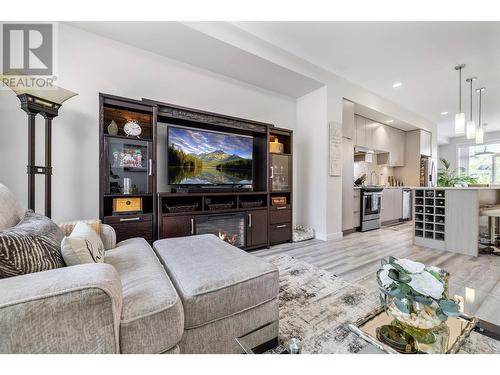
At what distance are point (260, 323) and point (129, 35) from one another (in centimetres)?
298

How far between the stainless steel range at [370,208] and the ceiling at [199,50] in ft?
7.61

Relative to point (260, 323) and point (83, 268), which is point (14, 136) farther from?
point (260, 323)

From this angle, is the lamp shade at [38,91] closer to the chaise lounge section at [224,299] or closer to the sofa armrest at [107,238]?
the sofa armrest at [107,238]

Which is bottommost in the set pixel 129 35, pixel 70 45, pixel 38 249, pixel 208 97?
pixel 38 249

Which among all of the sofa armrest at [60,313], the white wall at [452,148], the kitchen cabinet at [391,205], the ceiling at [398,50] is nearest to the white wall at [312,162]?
the ceiling at [398,50]

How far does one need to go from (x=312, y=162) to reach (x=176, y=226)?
2.43m

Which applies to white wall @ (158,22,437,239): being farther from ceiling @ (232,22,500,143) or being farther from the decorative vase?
the decorative vase

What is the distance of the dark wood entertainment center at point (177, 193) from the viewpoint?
218 cm

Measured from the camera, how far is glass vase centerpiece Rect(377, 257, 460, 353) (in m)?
0.72

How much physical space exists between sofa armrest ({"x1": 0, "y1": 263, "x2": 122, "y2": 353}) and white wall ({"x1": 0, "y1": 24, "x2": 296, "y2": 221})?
1.85 meters
